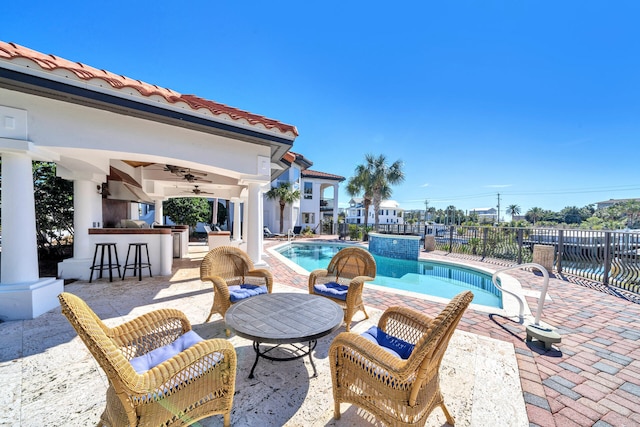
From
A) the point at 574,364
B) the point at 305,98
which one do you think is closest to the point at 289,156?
the point at 574,364

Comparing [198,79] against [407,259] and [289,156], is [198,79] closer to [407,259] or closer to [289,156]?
[289,156]

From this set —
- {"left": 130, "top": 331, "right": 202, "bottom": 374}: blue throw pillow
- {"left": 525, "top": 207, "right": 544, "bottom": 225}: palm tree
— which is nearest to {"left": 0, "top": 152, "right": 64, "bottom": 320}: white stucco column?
{"left": 130, "top": 331, "right": 202, "bottom": 374}: blue throw pillow

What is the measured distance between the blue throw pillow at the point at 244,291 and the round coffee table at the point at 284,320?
53 centimetres

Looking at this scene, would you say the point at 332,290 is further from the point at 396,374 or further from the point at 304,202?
the point at 304,202

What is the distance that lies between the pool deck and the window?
20.7 m

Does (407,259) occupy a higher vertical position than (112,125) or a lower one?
lower

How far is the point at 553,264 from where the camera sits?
25.3 feet

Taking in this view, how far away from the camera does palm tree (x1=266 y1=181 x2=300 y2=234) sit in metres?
21.6

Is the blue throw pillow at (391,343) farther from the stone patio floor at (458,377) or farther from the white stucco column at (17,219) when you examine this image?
the white stucco column at (17,219)

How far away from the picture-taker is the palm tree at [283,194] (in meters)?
21.6

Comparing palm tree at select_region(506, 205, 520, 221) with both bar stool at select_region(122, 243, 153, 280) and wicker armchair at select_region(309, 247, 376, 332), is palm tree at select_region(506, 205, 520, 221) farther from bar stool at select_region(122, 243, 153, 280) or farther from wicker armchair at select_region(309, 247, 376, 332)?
bar stool at select_region(122, 243, 153, 280)

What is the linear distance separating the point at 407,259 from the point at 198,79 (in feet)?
37.6

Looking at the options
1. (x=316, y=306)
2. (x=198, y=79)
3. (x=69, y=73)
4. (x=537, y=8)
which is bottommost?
(x=316, y=306)

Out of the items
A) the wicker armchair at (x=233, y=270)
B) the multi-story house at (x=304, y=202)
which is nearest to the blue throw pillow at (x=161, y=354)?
the wicker armchair at (x=233, y=270)
